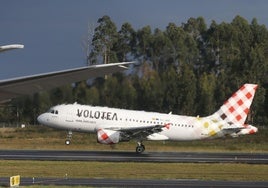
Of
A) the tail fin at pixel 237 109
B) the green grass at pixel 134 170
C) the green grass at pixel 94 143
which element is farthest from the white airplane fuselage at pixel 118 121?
the green grass at pixel 134 170

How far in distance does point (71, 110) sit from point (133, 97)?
17.3 feet

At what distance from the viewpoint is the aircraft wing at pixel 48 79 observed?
8.90 metres

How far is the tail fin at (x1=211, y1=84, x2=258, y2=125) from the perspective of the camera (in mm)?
54344

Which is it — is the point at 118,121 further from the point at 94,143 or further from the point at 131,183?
the point at 131,183

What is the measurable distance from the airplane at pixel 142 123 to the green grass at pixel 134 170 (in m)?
12.6

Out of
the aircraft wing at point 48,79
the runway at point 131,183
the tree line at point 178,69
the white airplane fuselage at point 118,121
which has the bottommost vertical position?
the runway at point 131,183

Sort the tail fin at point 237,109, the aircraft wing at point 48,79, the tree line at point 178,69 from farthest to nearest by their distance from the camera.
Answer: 1. the tail fin at point 237,109
2. the tree line at point 178,69
3. the aircraft wing at point 48,79

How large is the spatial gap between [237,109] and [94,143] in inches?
546

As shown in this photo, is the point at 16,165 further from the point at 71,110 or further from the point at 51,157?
the point at 71,110

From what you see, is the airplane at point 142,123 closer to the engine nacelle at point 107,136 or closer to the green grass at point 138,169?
the engine nacelle at point 107,136

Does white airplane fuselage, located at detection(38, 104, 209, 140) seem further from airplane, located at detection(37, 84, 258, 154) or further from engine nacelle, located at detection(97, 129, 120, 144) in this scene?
engine nacelle, located at detection(97, 129, 120, 144)

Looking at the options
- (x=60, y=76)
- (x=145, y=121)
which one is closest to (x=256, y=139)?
(x=145, y=121)

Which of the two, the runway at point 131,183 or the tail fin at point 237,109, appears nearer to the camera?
the runway at point 131,183

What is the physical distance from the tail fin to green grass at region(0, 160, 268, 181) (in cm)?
1744
